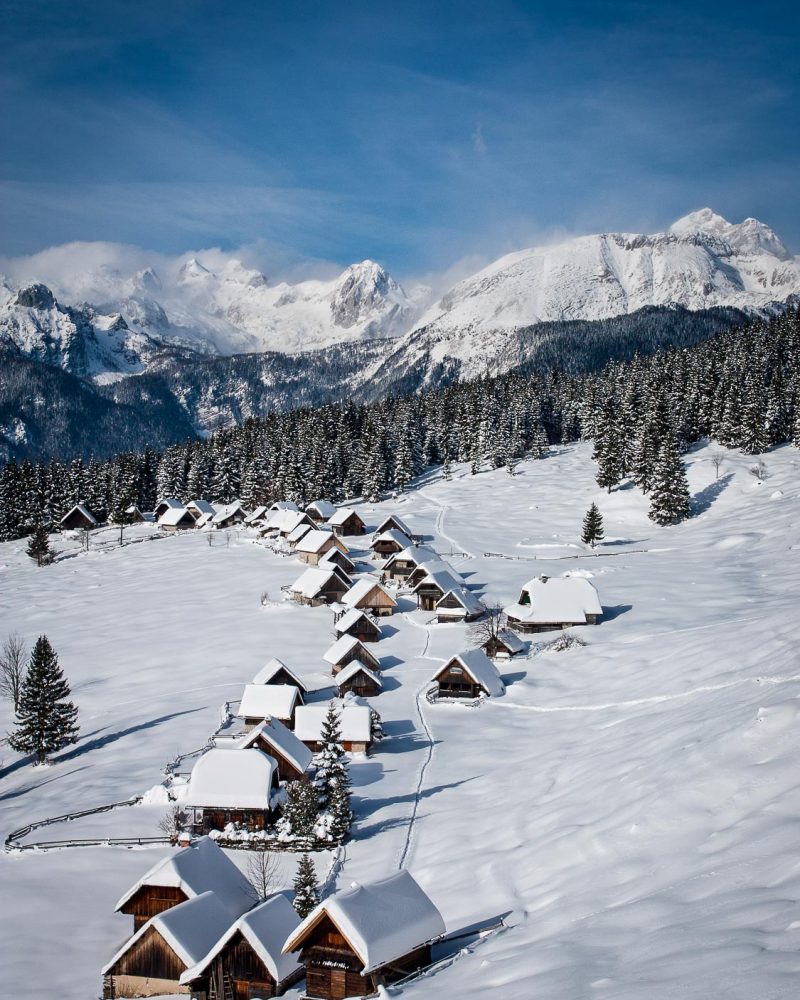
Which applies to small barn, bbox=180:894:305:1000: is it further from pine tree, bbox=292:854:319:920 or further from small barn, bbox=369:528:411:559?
small barn, bbox=369:528:411:559

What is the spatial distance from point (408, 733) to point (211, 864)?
18900mm

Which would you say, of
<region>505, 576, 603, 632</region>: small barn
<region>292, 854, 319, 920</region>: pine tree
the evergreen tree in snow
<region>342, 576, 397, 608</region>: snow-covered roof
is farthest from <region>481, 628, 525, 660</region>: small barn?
the evergreen tree in snow

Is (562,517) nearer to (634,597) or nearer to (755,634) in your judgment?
(634,597)

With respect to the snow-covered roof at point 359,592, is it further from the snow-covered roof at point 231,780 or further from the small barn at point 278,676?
the snow-covered roof at point 231,780

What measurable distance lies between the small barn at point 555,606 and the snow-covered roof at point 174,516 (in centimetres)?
5971

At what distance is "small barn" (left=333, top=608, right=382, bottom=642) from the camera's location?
58.3m

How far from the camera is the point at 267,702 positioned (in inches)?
1732

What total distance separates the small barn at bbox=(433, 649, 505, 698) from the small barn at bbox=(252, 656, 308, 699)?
27.9 ft

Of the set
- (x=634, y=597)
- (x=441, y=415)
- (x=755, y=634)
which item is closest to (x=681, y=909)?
(x=755, y=634)

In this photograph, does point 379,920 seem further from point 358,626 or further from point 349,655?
point 358,626

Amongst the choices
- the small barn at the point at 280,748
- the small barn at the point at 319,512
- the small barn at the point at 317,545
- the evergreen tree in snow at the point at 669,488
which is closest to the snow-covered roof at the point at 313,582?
the small barn at the point at 317,545

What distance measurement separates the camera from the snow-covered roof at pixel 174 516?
4194 inches

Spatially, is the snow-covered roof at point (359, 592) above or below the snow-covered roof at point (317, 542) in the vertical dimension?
below

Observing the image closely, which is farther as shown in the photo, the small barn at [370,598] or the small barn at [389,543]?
the small barn at [389,543]
